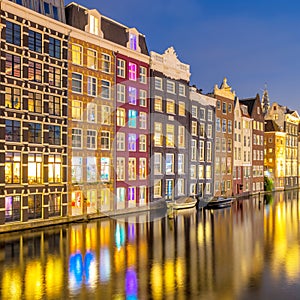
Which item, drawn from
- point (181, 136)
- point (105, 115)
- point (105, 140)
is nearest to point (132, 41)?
point (105, 115)

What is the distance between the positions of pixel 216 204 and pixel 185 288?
130 feet

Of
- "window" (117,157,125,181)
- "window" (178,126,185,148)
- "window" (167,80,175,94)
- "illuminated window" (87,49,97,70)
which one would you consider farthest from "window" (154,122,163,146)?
"illuminated window" (87,49,97,70)

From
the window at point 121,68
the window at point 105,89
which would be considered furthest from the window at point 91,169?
the window at point 121,68

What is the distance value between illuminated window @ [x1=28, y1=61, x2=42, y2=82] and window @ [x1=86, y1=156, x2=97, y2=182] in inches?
456

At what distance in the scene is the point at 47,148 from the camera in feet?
138

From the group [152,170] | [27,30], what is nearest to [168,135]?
[152,170]

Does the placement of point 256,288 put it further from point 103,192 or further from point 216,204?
point 216,204

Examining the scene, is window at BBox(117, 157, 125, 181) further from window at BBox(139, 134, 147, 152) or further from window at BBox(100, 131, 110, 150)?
window at BBox(139, 134, 147, 152)

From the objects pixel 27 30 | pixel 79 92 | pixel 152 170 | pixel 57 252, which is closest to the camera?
pixel 57 252

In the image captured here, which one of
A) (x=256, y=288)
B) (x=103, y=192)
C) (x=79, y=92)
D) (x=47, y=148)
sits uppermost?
(x=79, y=92)

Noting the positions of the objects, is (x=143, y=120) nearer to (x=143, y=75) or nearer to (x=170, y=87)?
(x=143, y=75)

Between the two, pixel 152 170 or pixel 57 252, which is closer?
pixel 57 252

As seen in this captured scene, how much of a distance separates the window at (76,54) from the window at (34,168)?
41.4ft

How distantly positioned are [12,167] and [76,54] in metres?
16.2
